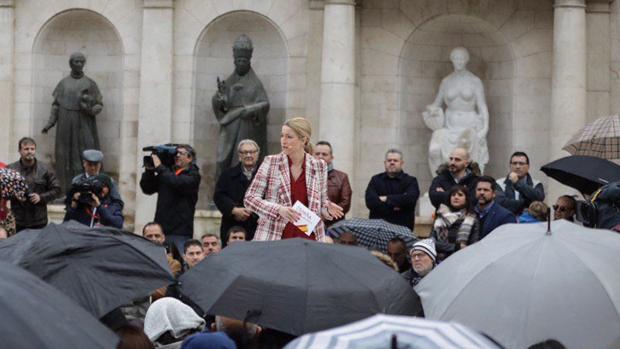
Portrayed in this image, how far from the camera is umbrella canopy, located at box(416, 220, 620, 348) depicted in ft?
32.3

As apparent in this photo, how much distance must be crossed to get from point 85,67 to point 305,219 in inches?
479

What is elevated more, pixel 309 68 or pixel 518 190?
pixel 309 68

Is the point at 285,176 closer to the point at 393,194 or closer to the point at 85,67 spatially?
the point at 393,194

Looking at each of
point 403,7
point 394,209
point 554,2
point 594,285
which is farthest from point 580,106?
point 594,285

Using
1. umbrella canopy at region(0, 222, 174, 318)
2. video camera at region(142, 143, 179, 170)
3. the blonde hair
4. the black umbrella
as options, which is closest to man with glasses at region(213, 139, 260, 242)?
video camera at region(142, 143, 179, 170)

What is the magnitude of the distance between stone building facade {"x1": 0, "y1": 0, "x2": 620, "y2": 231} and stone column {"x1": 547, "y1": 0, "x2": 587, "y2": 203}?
0.39 m

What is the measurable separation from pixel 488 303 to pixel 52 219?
47.2ft

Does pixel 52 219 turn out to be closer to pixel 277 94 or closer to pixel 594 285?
pixel 277 94

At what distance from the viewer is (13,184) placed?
1833cm

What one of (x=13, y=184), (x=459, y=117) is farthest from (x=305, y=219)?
(x=459, y=117)

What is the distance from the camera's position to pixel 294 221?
42.2 ft

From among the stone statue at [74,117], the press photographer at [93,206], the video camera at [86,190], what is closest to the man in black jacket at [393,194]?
the press photographer at [93,206]

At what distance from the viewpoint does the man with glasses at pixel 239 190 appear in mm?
17500

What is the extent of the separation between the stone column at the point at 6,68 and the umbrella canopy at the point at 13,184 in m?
5.58
